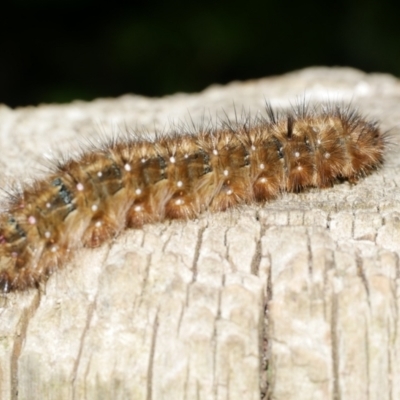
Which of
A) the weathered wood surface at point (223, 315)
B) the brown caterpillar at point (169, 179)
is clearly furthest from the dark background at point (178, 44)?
the weathered wood surface at point (223, 315)

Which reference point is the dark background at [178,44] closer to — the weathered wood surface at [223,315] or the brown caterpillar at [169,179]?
the brown caterpillar at [169,179]

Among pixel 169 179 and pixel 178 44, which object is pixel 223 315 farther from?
pixel 178 44

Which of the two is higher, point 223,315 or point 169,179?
point 169,179

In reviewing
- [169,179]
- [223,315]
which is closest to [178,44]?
[169,179]

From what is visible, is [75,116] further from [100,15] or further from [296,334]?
[100,15]

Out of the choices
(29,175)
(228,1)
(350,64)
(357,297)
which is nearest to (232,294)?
(357,297)

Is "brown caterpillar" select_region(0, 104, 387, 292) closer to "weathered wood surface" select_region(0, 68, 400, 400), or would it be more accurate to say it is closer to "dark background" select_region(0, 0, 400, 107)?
"weathered wood surface" select_region(0, 68, 400, 400)
